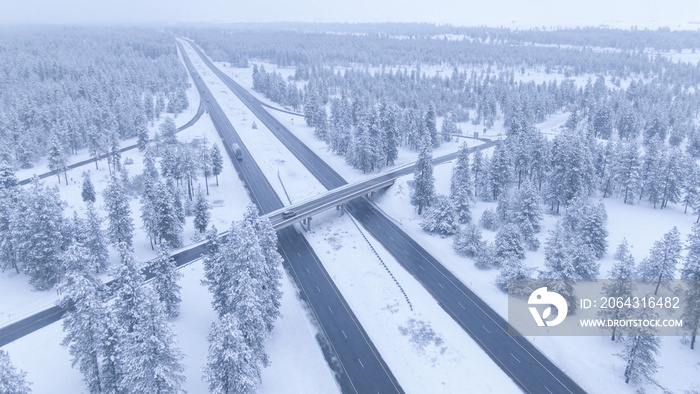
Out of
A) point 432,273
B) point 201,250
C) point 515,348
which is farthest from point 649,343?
point 201,250

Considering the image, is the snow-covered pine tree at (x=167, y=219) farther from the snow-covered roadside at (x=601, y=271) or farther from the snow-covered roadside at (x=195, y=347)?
the snow-covered roadside at (x=601, y=271)

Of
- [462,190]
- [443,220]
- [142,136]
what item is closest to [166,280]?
[443,220]

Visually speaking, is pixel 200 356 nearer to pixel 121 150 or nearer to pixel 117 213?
pixel 117 213

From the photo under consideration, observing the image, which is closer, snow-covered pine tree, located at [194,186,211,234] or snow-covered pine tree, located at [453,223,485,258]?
Answer: snow-covered pine tree, located at [453,223,485,258]

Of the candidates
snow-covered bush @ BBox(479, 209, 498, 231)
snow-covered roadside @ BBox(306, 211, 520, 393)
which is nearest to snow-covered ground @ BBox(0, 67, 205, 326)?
snow-covered roadside @ BBox(306, 211, 520, 393)

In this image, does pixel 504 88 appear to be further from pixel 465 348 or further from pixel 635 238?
pixel 465 348

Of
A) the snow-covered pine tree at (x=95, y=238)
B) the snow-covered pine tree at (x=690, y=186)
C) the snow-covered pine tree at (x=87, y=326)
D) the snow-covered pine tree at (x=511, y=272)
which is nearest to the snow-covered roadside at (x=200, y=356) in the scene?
the snow-covered pine tree at (x=87, y=326)

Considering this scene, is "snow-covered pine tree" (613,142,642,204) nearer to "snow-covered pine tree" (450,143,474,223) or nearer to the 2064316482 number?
"snow-covered pine tree" (450,143,474,223)
